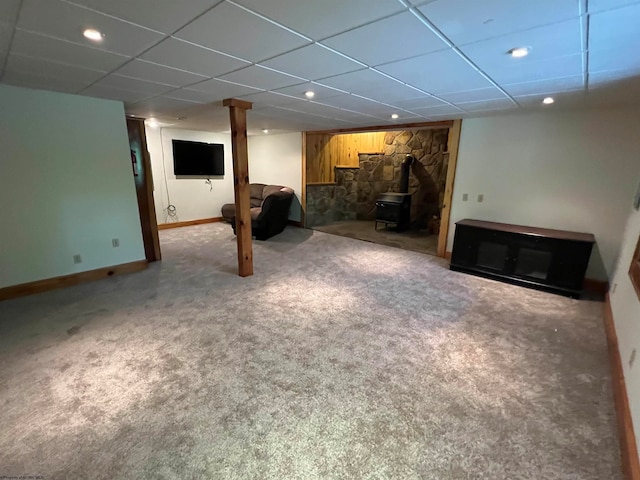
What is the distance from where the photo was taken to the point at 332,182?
7.19m

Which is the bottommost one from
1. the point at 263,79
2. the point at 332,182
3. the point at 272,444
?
the point at 272,444

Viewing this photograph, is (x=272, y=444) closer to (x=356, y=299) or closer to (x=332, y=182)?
(x=356, y=299)

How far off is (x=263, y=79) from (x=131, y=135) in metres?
2.51

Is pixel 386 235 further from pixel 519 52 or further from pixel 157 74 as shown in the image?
pixel 157 74

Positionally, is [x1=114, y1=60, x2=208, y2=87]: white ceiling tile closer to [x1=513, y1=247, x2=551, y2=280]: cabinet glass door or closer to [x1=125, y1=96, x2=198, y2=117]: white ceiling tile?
[x1=125, y1=96, x2=198, y2=117]: white ceiling tile

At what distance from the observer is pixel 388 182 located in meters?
7.45

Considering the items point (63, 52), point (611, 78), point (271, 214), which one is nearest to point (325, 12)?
point (63, 52)

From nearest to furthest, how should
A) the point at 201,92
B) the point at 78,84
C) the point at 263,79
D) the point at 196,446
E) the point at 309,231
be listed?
the point at 196,446 → the point at 263,79 → the point at 78,84 → the point at 201,92 → the point at 309,231

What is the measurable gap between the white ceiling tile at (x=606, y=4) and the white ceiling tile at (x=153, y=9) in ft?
5.52

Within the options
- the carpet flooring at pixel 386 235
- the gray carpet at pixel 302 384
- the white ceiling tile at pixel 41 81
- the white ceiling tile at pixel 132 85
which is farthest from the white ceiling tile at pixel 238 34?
the carpet flooring at pixel 386 235

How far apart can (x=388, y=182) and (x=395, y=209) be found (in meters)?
1.29

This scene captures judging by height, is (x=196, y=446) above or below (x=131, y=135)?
below

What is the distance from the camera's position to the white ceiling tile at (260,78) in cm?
229

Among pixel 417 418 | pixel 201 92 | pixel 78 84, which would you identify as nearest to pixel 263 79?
pixel 201 92
